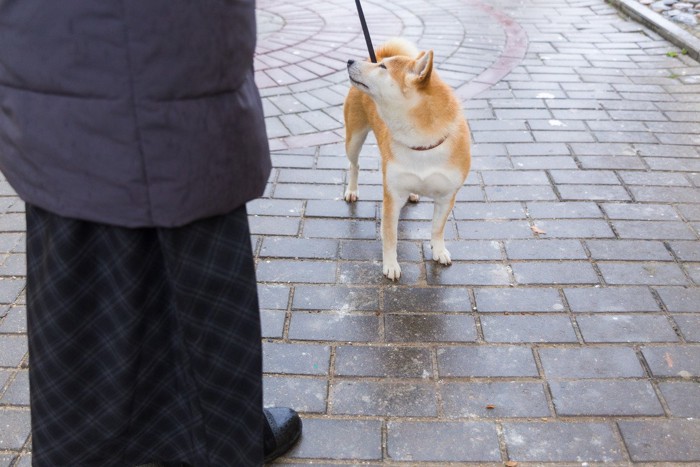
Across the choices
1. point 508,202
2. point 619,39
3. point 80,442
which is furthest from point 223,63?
point 619,39

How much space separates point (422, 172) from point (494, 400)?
100cm

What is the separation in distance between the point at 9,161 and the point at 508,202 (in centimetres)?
278

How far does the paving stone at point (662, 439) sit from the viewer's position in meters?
2.16

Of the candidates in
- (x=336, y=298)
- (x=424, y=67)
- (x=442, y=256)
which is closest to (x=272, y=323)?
(x=336, y=298)

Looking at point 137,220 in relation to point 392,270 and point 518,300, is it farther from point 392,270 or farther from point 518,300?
point 518,300

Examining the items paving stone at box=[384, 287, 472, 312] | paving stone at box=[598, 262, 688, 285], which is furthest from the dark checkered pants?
paving stone at box=[598, 262, 688, 285]

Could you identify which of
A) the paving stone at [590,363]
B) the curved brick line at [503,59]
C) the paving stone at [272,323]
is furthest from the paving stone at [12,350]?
the curved brick line at [503,59]

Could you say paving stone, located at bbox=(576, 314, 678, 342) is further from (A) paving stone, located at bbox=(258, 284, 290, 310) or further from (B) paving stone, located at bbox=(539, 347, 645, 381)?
(A) paving stone, located at bbox=(258, 284, 290, 310)

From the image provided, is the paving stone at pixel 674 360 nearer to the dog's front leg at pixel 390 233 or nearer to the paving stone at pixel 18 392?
the dog's front leg at pixel 390 233

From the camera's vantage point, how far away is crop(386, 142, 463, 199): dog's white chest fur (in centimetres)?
280

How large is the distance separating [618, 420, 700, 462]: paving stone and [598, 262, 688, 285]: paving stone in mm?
867

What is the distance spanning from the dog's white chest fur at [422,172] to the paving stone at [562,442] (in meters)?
1.07

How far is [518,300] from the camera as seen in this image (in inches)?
115

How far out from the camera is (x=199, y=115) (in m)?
1.39
